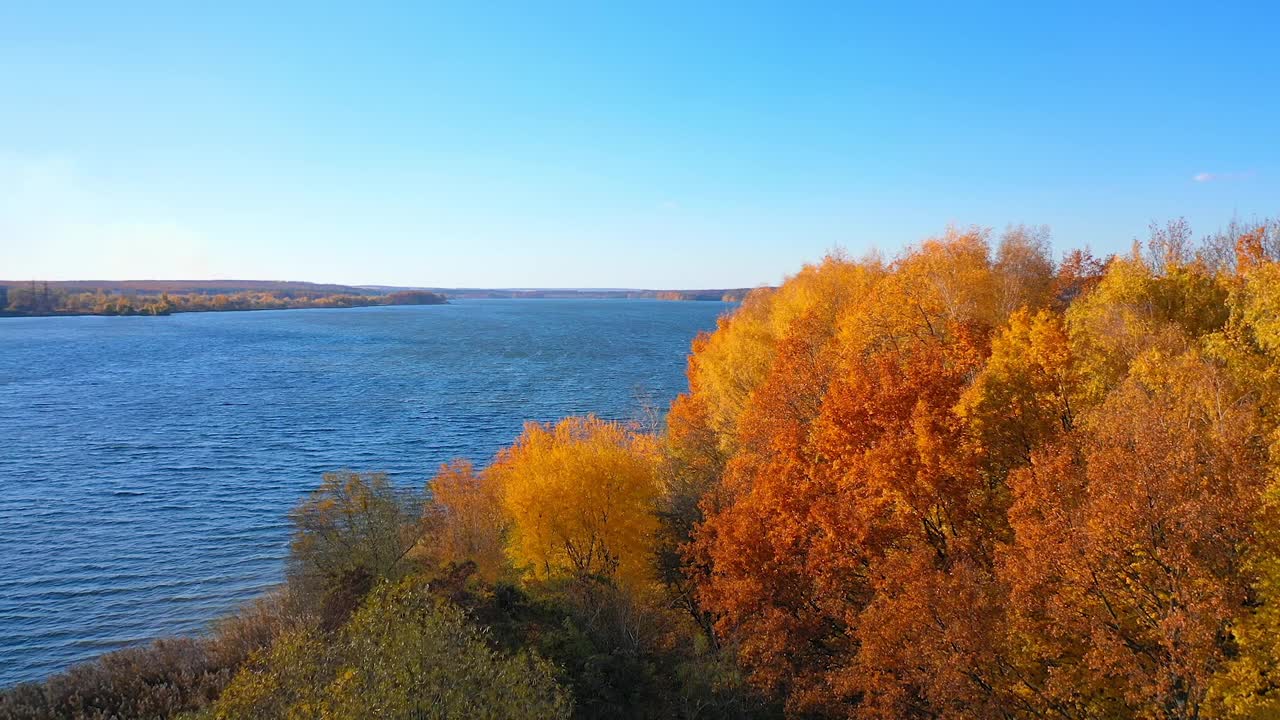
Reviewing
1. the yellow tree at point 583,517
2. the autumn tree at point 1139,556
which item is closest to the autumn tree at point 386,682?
the autumn tree at point 1139,556

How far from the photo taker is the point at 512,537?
115ft

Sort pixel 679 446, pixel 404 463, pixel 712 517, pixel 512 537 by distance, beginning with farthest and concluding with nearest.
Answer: pixel 404 463, pixel 679 446, pixel 512 537, pixel 712 517

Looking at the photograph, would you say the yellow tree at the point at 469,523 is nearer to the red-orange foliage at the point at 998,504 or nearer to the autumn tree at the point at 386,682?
the red-orange foliage at the point at 998,504

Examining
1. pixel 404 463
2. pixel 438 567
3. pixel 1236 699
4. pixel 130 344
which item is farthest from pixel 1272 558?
pixel 130 344

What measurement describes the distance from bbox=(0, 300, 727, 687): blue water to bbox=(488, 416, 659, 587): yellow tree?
13.5 m

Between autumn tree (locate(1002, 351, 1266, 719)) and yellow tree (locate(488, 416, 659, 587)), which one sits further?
yellow tree (locate(488, 416, 659, 587))

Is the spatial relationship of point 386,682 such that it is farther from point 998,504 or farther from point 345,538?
point 345,538

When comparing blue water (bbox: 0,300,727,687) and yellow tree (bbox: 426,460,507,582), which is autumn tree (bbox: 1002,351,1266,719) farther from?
blue water (bbox: 0,300,727,687)

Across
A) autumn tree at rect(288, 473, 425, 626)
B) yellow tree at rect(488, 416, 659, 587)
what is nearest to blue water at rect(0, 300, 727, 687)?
autumn tree at rect(288, 473, 425, 626)

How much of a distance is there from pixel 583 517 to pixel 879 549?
13.5 m

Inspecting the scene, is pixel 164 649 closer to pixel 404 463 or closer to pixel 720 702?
pixel 720 702

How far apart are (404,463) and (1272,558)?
4945 centimetres

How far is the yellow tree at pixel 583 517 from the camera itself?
3269cm

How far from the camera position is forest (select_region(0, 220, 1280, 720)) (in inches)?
606
